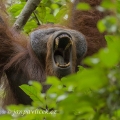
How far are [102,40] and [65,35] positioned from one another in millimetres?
932

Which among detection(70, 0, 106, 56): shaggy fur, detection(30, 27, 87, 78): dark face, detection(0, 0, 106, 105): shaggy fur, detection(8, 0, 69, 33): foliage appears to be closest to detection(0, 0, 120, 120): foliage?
detection(30, 27, 87, 78): dark face

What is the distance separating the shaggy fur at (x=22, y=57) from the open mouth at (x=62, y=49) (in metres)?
0.14

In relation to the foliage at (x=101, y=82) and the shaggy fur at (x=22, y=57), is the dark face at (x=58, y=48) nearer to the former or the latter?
the shaggy fur at (x=22, y=57)

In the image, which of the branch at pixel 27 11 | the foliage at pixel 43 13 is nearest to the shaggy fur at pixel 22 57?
the foliage at pixel 43 13

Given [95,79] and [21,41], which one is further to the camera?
[21,41]

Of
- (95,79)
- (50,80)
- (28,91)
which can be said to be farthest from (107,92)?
(28,91)

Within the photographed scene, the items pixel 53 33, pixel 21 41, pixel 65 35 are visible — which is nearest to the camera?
pixel 65 35

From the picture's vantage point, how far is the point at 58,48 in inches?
159

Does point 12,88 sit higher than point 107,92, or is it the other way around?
point 107,92

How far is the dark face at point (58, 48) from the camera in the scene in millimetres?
4016

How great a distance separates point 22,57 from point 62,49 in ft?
2.29

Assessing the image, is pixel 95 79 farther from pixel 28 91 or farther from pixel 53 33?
pixel 53 33

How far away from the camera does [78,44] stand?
4461 millimetres

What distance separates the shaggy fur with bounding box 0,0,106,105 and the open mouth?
0.14m
